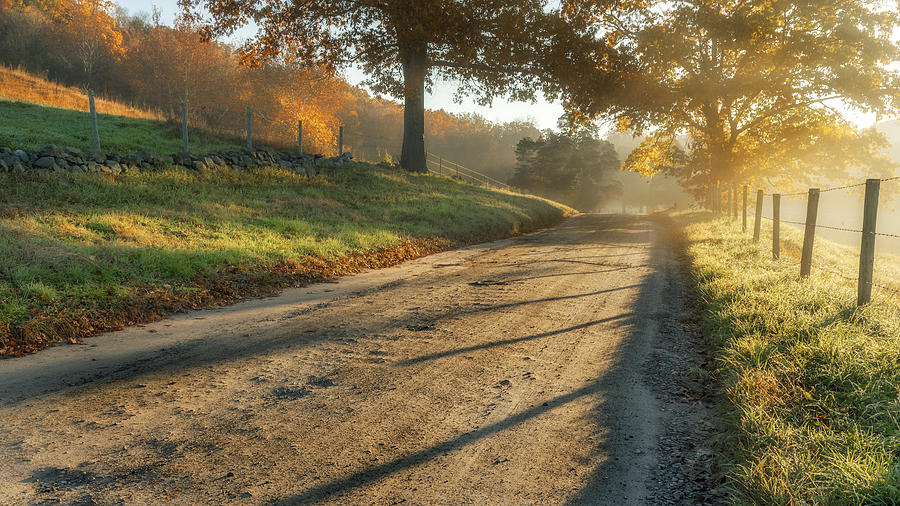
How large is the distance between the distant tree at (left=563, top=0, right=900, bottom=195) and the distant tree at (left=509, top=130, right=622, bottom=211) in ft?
84.2

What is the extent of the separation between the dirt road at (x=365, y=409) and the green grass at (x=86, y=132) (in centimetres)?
1088

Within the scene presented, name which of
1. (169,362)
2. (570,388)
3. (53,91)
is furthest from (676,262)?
(53,91)

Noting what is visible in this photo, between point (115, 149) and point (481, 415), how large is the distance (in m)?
14.9

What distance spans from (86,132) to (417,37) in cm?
1136

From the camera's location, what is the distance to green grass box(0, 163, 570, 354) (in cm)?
537

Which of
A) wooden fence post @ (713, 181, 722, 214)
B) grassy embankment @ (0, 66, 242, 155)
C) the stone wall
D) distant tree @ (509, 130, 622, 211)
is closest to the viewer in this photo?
the stone wall

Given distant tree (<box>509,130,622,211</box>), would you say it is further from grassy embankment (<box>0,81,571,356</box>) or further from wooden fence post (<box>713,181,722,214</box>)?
grassy embankment (<box>0,81,571,356</box>)

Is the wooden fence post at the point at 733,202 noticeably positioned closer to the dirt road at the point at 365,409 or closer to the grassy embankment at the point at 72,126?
the dirt road at the point at 365,409

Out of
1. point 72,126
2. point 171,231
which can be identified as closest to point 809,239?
point 171,231

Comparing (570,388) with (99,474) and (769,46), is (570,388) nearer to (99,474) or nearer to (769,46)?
(99,474)

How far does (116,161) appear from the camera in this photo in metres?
10.9

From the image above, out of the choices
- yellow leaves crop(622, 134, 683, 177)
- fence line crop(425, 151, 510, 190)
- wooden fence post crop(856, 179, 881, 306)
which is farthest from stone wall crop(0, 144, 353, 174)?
yellow leaves crop(622, 134, 683, 177)

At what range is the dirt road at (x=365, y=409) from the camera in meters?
2.63

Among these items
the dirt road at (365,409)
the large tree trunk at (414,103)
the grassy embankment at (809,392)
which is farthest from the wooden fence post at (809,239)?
the large tree trunk at (414,103)
